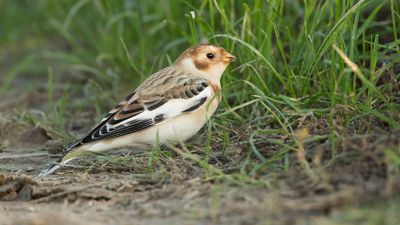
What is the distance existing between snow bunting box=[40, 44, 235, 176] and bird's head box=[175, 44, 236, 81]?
98 millimetres

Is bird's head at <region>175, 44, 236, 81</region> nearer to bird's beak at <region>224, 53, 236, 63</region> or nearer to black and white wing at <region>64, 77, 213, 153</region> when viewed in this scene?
bird's beak at <region>224, 53, 236, 63</region>

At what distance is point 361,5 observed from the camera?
4.61 meters

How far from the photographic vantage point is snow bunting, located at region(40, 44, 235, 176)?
4715 millimetres

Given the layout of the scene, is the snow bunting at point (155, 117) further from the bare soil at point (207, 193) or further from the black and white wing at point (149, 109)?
the bare soil at point (207, 193)

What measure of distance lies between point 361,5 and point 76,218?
7.07 feet

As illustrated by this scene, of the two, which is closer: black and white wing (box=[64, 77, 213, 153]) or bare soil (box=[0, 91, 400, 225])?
bare soil (box=[0, 91, 400, 225])

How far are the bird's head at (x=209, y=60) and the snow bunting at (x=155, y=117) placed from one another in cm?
10

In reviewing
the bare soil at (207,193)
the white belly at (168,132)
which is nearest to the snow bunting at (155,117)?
the white belly at (168,132)

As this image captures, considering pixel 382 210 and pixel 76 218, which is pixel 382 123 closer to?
pixel 382 210

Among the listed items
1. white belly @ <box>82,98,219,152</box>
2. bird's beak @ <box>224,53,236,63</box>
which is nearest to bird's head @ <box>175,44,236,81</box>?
bird's beak @ <box>224,53,236,63</box>

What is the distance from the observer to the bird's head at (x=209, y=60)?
203 inches

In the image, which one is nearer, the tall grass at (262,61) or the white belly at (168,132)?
the tall grass at (262,61)

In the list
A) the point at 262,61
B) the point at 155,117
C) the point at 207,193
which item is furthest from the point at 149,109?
the point at 207,193

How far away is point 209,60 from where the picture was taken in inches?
203
